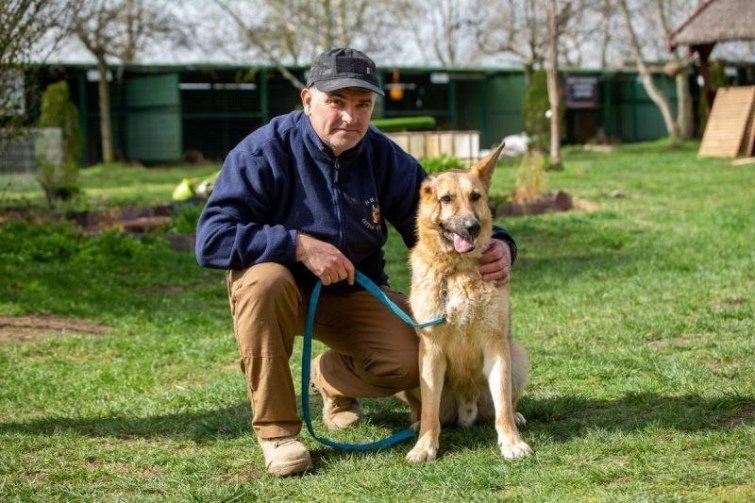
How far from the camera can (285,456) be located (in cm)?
406

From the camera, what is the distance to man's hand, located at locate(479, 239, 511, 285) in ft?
14.0

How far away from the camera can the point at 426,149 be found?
17.5 meters

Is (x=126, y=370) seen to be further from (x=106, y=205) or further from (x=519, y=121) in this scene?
(x=519, y=121)

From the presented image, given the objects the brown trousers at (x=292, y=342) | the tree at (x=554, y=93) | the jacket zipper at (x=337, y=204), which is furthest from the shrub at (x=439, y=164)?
the jacket zipper at (x=337, y=204)

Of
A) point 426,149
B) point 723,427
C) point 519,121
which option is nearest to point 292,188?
point 723,427

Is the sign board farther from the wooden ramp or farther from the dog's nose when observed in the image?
the dog's nose

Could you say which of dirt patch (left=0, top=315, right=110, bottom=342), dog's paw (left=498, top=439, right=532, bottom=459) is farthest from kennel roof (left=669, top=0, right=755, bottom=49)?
dog's paw (left=498, top=439, right=532, bottom=459)

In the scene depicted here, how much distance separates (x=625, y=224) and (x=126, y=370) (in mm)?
6947

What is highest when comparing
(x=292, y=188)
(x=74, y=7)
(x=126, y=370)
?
(x=74, y=7)

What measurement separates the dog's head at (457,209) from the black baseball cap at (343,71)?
1.48 ft

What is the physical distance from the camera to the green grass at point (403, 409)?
12.7 ft

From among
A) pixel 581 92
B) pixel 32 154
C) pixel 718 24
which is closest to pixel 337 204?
pixel 32 154

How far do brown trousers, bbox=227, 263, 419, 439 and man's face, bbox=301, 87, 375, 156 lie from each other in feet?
1.91

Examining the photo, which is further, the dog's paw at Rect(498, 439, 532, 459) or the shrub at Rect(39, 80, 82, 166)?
the shrub at Rect(39, 80, 82, 166)
